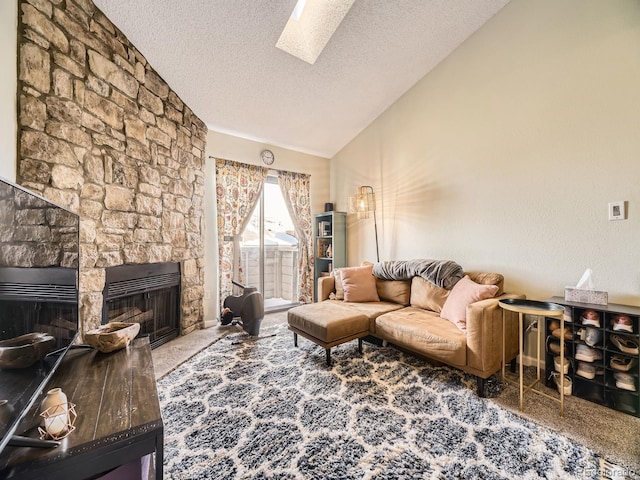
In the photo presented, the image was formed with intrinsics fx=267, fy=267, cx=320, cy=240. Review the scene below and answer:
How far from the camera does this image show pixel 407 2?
2312 mm

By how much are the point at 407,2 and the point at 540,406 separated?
10.8ft

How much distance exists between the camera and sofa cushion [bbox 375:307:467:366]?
78.7 inches

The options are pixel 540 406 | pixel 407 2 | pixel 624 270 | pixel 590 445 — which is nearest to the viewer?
pixel 590 445

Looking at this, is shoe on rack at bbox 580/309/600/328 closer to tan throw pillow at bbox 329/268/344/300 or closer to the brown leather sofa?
the brown leather sofa

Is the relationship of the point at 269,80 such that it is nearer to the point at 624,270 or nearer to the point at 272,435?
the point at 272,435

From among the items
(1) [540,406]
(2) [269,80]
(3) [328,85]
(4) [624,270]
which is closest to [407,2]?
(3) [328,85]

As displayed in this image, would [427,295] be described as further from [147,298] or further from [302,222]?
[147,298]

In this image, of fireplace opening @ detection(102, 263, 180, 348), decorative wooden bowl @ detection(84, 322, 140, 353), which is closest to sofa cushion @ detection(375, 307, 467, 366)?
decorative wooden bowl @ detection(84, 322, 140, 353)

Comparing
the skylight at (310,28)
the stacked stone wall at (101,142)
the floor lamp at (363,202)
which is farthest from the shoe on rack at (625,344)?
the stacked stone wall at (101,142)

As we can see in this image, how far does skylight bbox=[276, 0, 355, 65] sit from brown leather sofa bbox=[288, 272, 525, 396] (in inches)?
98.8

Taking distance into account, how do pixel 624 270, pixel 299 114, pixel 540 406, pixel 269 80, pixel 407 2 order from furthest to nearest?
pixel 299 114
pixel 269 80
pixel 407 2
pixel 624 270
pixel 540 406

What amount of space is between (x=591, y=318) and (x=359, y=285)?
193 centimetres

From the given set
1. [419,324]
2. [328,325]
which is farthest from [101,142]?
[419,324]

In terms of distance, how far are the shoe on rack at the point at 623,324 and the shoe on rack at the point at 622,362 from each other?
206 millimetres
